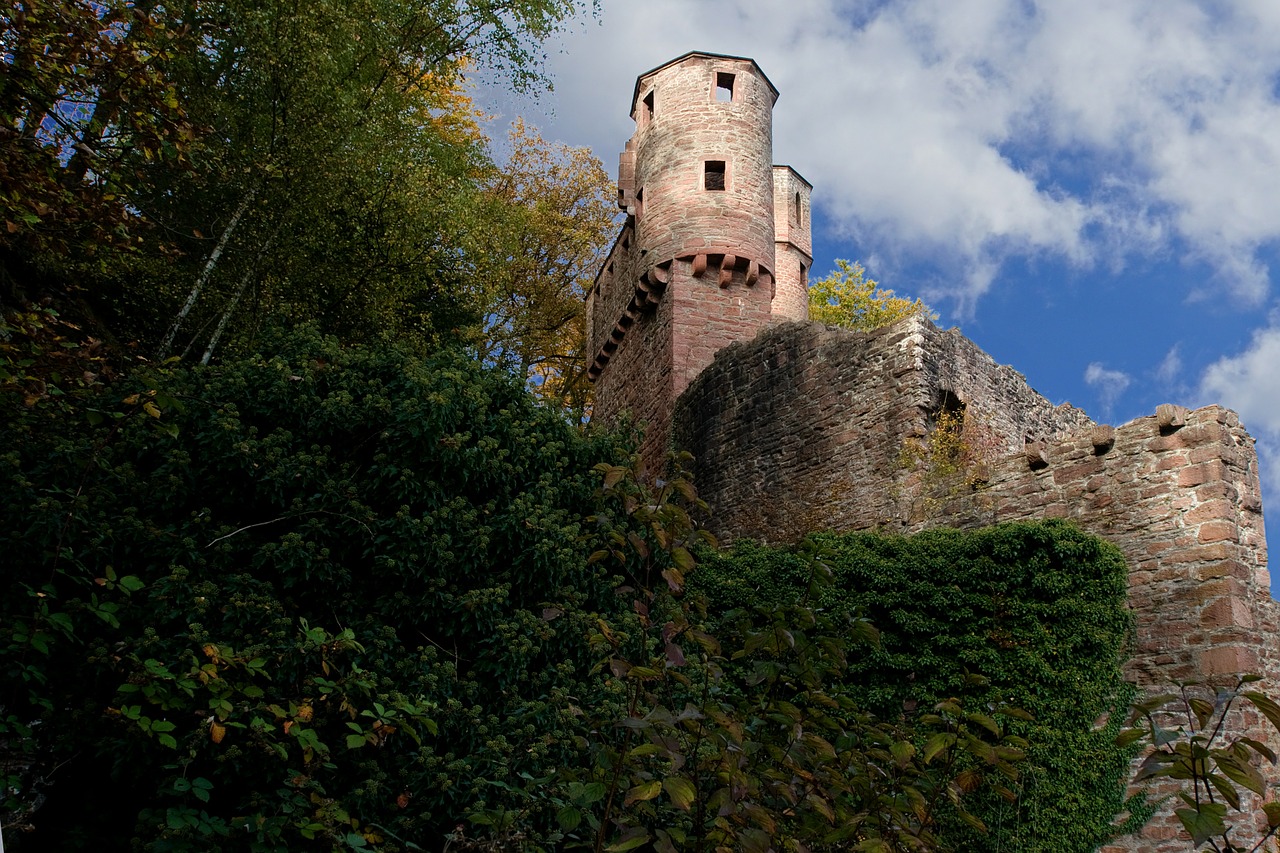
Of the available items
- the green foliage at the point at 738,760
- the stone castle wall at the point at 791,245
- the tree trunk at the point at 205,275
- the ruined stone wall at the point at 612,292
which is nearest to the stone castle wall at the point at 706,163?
the ruined stone wall at the point at 612,292

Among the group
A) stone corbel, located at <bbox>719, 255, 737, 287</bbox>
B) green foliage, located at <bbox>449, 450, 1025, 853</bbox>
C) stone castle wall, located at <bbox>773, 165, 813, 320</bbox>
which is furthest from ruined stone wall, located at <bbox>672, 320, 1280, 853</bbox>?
stone castle wall, located at <bbox>773, 165, 813, 320</bbox>

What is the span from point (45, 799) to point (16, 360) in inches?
112

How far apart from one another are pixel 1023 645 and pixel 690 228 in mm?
11115

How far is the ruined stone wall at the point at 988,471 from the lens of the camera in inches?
333

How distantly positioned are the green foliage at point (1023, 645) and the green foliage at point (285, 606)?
251 cm

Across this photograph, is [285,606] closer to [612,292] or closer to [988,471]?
[988,471]

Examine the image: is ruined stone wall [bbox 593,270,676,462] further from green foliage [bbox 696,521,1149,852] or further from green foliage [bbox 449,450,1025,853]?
green foliage [bbox 449,450,1025,853]

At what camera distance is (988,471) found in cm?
1024

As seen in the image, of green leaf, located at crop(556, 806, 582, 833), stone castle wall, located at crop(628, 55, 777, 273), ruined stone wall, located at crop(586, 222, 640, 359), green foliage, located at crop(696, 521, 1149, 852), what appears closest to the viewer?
green leaf, located at crop(556, 806, 582, 833)

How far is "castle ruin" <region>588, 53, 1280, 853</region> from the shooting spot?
8.57 metres

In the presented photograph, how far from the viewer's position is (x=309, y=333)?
8.63 meters

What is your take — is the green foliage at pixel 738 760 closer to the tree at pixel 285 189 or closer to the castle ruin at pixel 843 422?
the castle ruin at pixel 843 422

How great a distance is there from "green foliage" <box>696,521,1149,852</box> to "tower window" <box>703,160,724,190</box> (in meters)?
10.4

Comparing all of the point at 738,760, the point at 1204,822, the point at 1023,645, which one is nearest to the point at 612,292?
the point at 1023,645
